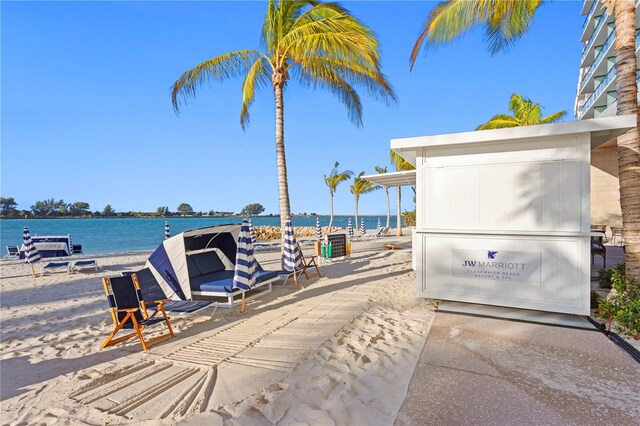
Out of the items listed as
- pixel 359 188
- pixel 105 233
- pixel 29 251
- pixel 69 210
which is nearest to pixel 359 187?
pixel 359 188

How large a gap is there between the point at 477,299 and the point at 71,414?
19.0 ft

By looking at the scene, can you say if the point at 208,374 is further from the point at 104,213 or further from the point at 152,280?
the point at 104,213

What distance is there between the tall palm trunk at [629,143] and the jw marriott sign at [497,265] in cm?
175

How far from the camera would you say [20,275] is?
37.9 feet

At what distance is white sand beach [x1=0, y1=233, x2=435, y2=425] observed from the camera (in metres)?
2.72

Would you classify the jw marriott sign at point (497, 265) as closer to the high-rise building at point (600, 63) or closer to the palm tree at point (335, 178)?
the high-rise building at point (600, 63)

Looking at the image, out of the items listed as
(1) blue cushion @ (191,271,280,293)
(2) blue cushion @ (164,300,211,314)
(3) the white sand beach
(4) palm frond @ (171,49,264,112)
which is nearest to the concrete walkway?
(3) the white sand beach

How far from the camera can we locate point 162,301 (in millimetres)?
4859

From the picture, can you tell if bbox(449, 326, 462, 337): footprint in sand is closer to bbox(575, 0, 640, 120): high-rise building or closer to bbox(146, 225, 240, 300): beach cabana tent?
bbox(146, 225, 240, 300): beach cabana tent

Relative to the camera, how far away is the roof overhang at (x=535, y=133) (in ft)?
14.9

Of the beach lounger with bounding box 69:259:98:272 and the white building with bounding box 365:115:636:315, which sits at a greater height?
the white building with bounding box 365:115:636:315

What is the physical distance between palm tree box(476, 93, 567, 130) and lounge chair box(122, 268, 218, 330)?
18908mm

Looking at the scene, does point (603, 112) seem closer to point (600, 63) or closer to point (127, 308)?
point (600, 63)

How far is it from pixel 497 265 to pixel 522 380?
8.59 ft
